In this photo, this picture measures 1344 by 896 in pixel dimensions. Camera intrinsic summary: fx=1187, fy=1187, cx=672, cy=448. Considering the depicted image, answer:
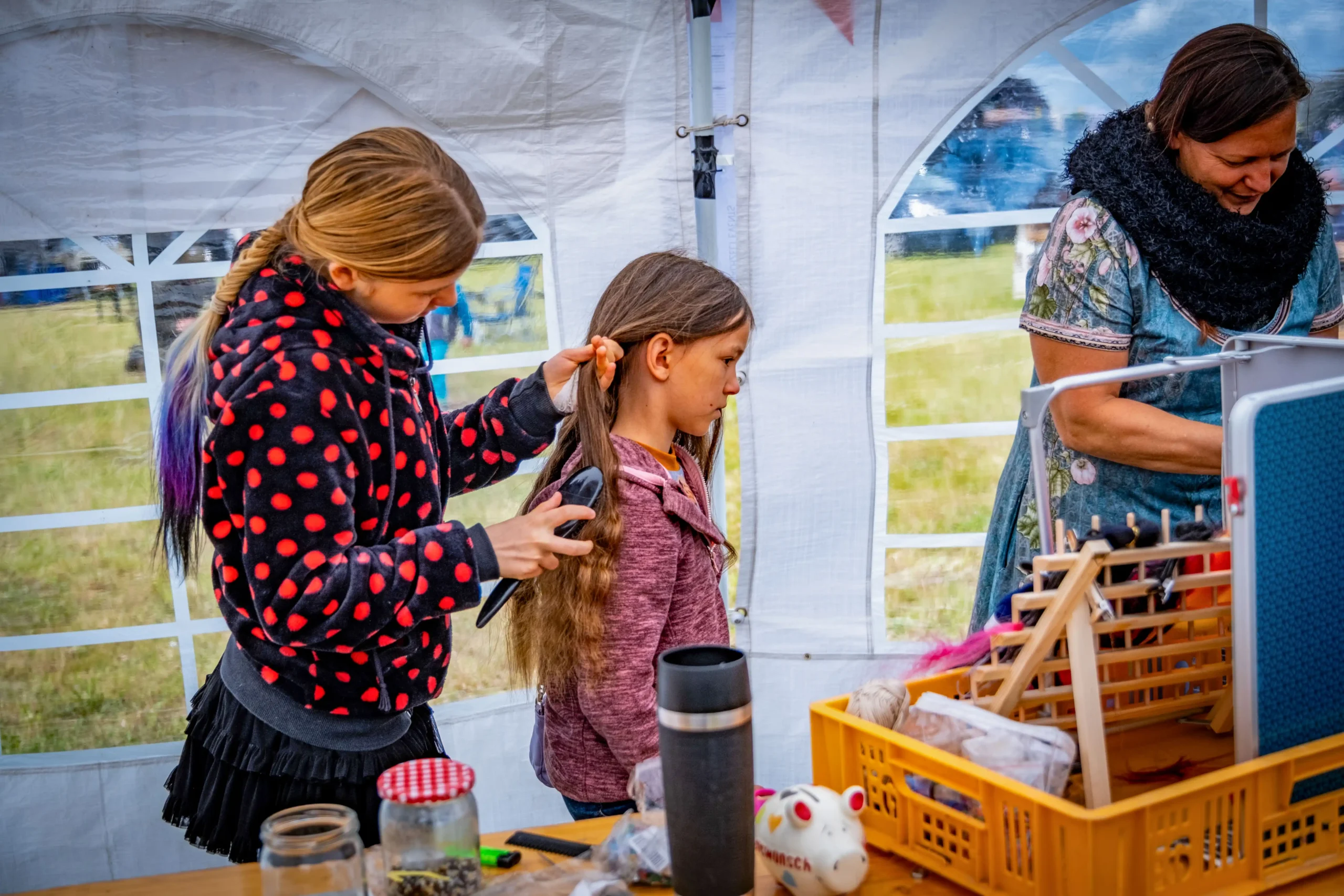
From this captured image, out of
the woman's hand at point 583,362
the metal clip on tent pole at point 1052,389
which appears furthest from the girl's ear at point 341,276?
the metal clip on tent pole at point 1052,389

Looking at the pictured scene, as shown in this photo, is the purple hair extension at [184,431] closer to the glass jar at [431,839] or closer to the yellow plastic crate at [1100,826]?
the glass jar at [431,839]

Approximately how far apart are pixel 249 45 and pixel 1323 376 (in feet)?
6.51

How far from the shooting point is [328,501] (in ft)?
4.03

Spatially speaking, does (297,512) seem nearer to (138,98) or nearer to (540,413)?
(540,413)

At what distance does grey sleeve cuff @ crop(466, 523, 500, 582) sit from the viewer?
1293 mm

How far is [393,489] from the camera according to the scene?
138 cm

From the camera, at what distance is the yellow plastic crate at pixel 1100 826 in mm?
1030

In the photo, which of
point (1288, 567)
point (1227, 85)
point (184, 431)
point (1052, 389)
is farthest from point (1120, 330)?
point (184, 431)

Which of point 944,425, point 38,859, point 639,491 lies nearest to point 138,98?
point 639,491

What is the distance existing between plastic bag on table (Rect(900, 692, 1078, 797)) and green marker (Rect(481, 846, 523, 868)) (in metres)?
0.41

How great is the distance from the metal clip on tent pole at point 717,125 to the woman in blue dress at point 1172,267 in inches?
34.2

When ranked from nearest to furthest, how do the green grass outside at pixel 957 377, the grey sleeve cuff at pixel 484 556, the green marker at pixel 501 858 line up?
the green marker at pixel 501 858 < the grey sleeve cuff at pixel 484 556 < the green grass outside at pixel 957 377

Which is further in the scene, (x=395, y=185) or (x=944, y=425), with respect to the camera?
(x=944, y=425)

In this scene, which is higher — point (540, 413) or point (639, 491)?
point (540, 413)
